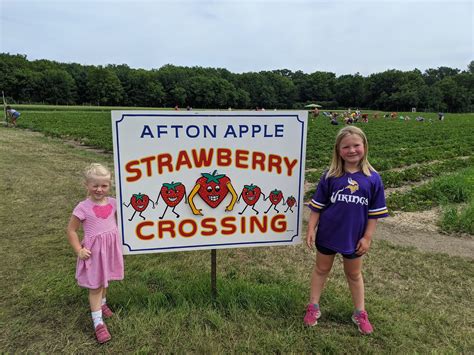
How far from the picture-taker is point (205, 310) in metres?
2.97

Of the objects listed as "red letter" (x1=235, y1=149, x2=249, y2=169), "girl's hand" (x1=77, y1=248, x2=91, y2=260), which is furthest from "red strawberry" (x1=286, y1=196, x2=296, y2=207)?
"girl's hand" (x1=77, y1=248, x2=91, y2=260)

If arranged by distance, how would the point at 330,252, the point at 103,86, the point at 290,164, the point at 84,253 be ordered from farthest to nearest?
the point at 103,86 < the point at 290,164 < the point at 330,252 < the point at 84,253

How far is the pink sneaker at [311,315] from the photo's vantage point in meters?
2.82

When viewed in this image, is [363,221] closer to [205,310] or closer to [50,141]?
[205,310]

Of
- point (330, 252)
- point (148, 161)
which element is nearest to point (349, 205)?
point (330, 252)

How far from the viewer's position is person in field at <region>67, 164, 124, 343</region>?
8.44ft

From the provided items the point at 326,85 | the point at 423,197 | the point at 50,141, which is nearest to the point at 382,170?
the point at 423,197

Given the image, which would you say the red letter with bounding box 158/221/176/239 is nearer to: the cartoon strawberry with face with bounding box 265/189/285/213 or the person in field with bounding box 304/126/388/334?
the cartoon strawberry with face with bounding box 265/189/285/213

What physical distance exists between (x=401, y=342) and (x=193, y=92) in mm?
98953

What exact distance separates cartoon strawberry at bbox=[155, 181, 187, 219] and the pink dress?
0.39 metres

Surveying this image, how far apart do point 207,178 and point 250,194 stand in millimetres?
382

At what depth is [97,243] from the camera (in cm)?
260

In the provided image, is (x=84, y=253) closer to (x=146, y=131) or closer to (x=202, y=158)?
(x=146, y=131)

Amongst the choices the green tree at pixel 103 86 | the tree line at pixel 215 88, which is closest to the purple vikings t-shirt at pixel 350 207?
the tree line at pixel 215 88
